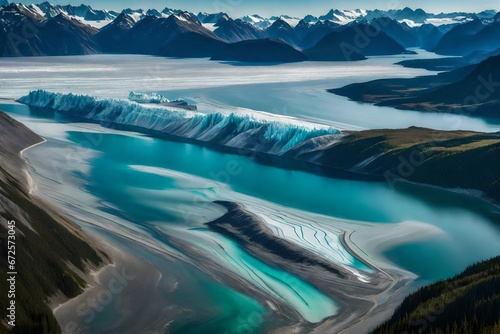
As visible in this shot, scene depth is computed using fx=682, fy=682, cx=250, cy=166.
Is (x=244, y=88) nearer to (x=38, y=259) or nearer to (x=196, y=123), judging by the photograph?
(x=196, y=123)

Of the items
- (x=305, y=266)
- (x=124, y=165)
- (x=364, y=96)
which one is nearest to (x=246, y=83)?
(x=364, y=96)

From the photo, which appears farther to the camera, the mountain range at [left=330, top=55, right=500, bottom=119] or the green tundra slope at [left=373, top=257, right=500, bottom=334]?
the mountain range at [left=330, top=55, right=500, bottom=119]

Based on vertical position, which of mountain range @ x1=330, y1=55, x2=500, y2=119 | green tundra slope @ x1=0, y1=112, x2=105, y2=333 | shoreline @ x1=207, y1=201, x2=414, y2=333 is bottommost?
shoreline @ x1=207, y1=201, x2=414, y2=333

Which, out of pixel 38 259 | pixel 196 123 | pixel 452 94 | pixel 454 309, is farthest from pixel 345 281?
pixel 452 94

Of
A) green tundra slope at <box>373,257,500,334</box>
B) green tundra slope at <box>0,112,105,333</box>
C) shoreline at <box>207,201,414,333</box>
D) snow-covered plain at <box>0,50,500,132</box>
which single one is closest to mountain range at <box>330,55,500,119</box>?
snow-covered plain at <box>0,50,500,132</box>

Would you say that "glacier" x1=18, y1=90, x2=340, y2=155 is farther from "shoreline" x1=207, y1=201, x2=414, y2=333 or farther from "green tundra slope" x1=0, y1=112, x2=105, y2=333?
"green tundra slope" x1=0, y1=112, x2=105, y2=333

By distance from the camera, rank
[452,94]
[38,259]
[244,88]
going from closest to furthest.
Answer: [38,259]
[452,94]
[244,88]

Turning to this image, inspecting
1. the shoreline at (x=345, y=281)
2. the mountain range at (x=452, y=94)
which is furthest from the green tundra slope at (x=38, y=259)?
the mountain range at (x=452, y=94)

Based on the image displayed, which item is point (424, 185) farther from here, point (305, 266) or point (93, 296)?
point (93, 296)
